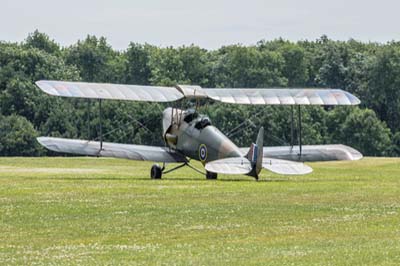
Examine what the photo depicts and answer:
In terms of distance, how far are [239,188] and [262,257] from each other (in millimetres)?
12851

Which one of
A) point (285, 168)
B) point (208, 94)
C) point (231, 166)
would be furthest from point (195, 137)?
point (285, 168)

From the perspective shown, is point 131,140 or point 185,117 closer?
point 185,117

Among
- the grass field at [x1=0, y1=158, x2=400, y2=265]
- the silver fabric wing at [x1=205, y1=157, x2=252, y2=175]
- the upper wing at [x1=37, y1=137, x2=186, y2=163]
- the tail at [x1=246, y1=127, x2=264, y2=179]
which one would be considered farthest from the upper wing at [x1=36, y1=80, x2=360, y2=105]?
the tail at [x1=246, y1=127, x2=264, y2=179]

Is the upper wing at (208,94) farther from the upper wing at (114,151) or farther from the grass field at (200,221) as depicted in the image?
the grass field at (200,221)

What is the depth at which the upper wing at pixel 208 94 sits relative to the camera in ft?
121

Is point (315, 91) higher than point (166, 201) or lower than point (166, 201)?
higher

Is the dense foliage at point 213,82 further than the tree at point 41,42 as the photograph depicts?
No

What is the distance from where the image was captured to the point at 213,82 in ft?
394

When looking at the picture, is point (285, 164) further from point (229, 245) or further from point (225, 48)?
point (225, 48)

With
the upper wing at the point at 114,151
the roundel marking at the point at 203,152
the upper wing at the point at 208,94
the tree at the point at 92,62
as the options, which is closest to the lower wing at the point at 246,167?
the roundel marking at the point at 203,152

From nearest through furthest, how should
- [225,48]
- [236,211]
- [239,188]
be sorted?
[236,211]
[239,188]
[225,48]

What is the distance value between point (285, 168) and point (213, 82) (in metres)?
87.2

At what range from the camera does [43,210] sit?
976 inches

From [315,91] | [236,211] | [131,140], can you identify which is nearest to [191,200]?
[236,211]
